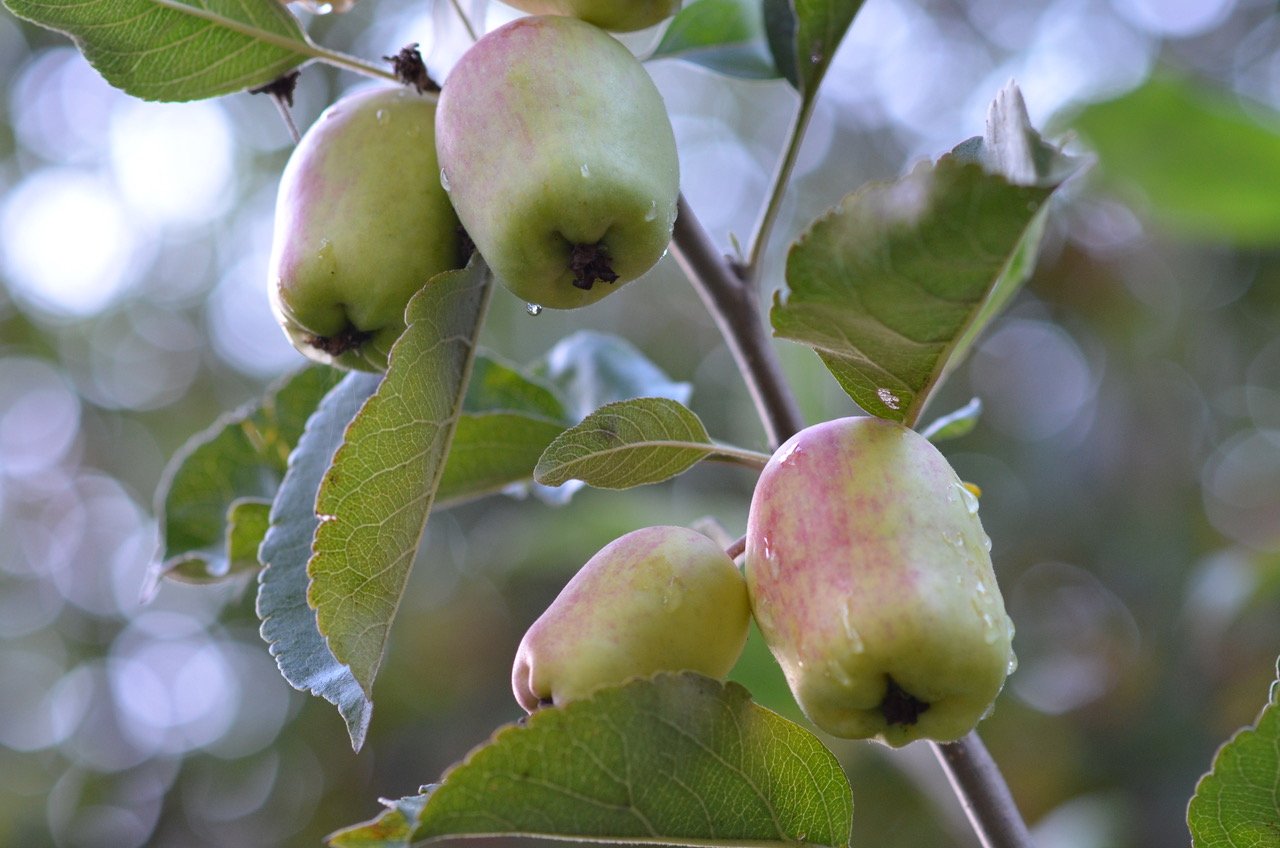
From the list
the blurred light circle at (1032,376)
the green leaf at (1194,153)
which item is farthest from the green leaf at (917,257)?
the blurred light circle at (1032,376)

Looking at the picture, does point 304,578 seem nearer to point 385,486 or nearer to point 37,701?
point 385,486

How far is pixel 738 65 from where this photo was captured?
1108 mm

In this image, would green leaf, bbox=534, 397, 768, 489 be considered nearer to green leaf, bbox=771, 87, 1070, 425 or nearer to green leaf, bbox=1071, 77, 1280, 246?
green leaf, bbox=771, 87, 1070, 425

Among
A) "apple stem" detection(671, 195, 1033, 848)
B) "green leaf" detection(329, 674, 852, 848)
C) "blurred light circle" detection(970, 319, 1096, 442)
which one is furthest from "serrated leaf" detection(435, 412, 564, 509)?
"blurred light circle" detection(970, 319, 1096, 442)

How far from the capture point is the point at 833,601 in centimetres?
60

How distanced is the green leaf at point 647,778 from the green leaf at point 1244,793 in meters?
0.21

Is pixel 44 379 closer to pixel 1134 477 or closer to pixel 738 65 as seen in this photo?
pixel 1134 477

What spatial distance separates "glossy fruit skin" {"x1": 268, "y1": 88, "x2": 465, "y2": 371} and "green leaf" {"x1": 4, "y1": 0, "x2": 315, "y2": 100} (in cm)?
13

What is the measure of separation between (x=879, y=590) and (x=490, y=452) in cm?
55

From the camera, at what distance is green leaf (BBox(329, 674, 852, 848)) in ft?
1.96

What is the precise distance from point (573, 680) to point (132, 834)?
13.6 ft

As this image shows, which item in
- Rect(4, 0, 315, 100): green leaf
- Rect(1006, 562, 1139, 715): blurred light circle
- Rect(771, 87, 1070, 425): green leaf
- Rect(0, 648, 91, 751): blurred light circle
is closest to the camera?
Rect(771, 87, 1070, 425): green leaf

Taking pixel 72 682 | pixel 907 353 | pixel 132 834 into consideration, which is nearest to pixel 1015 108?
pixel 907 353

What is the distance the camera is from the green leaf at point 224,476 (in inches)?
43.6
